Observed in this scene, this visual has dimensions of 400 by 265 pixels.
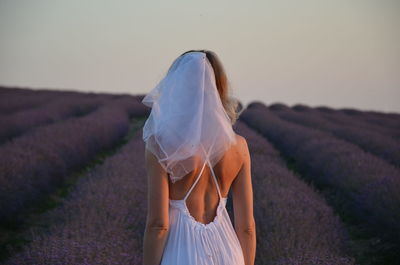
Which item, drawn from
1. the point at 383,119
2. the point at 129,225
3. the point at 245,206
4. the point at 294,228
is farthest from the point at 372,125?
the point at 245,206

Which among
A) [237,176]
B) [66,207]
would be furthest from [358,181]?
[237,176]

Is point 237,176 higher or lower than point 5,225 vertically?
higher

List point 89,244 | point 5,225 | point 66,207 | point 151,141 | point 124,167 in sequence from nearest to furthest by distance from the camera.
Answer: point 151,141 < point 89,244 < point 66,207 < point 5,225 < point 124,167

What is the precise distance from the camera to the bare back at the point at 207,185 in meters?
1.89

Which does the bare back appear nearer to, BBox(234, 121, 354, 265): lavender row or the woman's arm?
the woman's arm

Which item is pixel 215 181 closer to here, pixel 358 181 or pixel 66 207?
pixel 66 207

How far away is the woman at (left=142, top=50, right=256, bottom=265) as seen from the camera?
1.84 m

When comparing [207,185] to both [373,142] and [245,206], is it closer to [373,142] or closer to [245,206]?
[245,206]

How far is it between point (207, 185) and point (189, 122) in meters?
0.24

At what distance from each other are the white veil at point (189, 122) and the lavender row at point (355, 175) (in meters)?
3.30

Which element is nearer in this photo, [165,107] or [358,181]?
[165,107]

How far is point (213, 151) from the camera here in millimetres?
1890

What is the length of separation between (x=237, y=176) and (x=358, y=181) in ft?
14.6

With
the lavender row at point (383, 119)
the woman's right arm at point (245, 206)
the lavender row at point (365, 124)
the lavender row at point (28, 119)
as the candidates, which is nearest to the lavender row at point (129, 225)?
the woman's right arm at point (245, 206)
